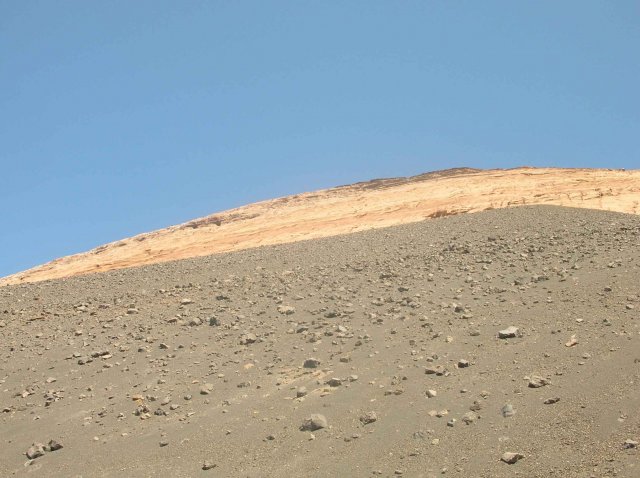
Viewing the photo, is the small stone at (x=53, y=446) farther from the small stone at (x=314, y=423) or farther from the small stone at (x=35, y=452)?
the small stone at (x=314, y=423)

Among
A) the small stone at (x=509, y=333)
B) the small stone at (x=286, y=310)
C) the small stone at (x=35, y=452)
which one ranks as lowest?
the small stone at (x=35, y=452)

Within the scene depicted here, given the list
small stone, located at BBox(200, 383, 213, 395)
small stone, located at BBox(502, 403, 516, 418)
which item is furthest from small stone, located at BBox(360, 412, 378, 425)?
small stone, located at BBox(200, 383, 213, 395)

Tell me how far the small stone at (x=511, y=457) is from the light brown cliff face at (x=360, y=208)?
10252mm

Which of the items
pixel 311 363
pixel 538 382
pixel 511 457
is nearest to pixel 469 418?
pixel 511 457

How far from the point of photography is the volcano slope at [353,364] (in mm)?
6809

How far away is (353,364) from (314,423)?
1448 mm

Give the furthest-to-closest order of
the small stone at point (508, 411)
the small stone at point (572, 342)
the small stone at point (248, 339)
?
the small stone at point (248, 339)
the small stone at point (572, 342)
the small stone at point (508, 411)

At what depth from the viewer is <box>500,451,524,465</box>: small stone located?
20.6ft

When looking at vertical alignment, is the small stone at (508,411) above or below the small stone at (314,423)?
below

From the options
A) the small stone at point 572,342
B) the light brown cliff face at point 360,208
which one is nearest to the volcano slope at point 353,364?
the small stone at point 572,342

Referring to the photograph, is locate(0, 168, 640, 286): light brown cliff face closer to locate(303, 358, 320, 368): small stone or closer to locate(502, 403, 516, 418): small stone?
locate(303, 358, 320, 368): small stone

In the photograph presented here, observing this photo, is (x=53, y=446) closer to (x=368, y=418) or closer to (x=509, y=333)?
(x=368, y=418)

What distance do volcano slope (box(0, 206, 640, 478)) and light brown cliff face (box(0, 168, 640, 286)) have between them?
10.8 ft

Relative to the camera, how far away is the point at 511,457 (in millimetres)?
6281
